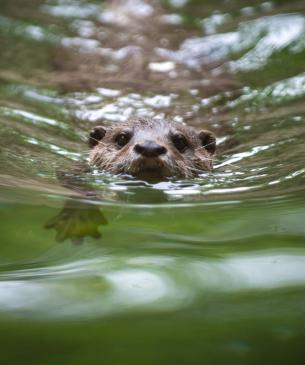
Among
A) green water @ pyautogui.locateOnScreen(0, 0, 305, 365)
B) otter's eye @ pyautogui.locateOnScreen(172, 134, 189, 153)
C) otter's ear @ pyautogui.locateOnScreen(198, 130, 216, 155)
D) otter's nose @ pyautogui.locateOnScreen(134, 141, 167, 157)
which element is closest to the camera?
green water @ pyautogui.locateOnScreen(0, 0, 305, 365)

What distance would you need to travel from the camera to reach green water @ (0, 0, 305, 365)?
177 centimetres

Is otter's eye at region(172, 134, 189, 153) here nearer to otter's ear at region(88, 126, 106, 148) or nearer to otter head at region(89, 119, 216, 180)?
otter head at region(89, 119, 216, 180)

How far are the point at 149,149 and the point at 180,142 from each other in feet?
2.70

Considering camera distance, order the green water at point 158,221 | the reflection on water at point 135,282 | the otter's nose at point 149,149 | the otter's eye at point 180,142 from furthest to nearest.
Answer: the otter's eye at point 180,142, the otter's nose at point 149,149, the reflection on water at point 135,282, the green water at point 158,221

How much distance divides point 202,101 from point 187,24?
2466 mm

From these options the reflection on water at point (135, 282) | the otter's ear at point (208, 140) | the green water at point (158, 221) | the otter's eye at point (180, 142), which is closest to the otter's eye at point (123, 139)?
the otter's eye at point (180, 142)

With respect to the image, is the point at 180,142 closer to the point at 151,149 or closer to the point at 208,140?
the point at 208,140

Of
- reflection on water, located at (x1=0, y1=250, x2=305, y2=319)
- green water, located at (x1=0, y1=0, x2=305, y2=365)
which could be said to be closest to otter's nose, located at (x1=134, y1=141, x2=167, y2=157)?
green water, located at (x1=0, y1=0, x2=305, y2=365)

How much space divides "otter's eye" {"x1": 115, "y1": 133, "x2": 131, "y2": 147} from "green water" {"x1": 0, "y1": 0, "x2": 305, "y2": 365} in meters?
0.41

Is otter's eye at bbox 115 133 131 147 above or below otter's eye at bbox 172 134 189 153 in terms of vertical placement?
above

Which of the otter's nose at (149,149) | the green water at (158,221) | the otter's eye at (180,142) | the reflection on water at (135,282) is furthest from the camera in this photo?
the otter's eye at (180,142)

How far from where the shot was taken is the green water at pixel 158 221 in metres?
1.77

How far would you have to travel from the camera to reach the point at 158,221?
2836mm

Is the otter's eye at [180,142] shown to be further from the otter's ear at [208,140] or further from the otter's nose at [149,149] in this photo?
the otter's nose at [149,149]
